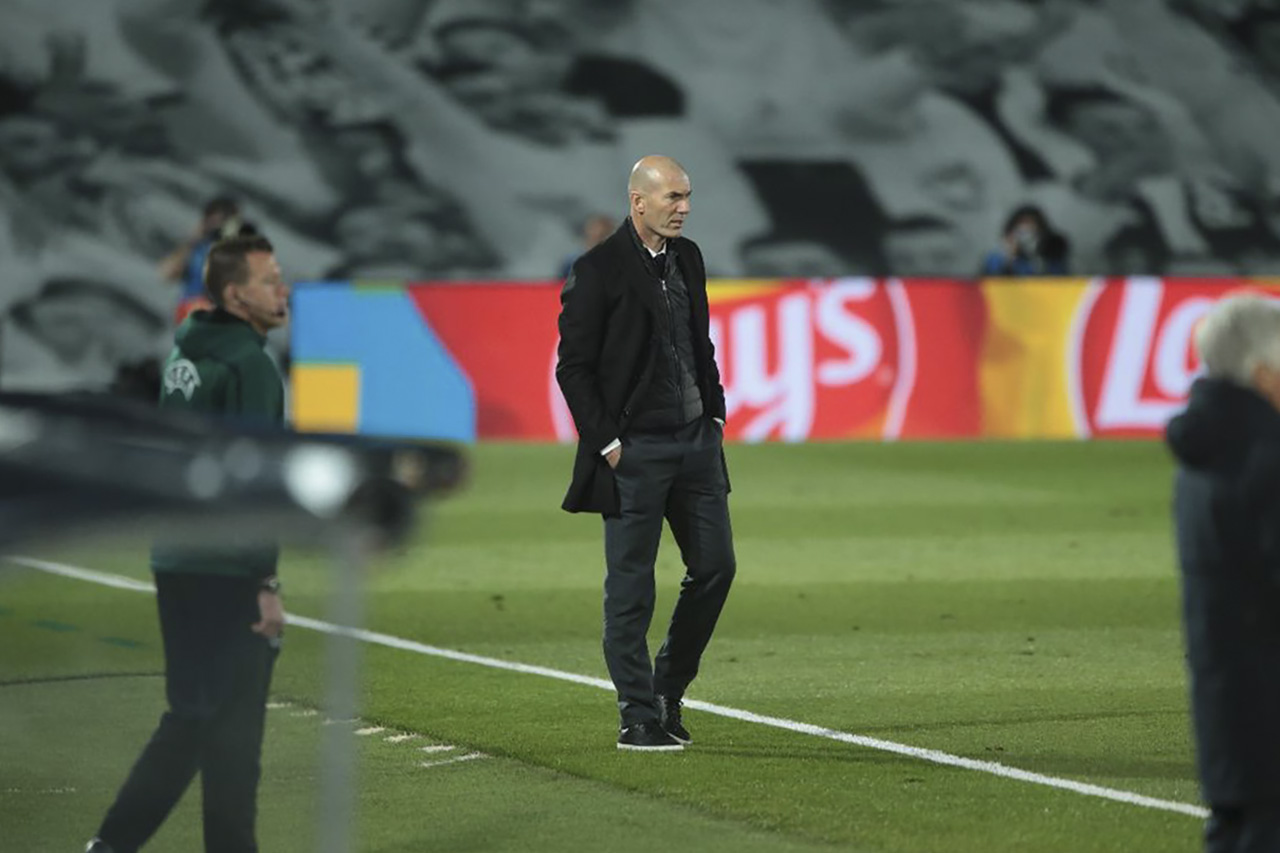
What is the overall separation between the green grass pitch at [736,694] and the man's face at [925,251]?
52.4 ft

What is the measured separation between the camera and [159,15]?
3172 cm

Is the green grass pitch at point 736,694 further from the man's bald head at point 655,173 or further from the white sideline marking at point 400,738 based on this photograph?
the man's bald head at point 655,173

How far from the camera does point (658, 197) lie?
852cm

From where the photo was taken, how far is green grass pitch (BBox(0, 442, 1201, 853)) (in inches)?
183

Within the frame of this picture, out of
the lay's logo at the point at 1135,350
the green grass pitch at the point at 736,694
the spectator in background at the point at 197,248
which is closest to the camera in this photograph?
the green grass pitch at the point at 736,694

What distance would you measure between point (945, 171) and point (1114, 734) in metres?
25.0

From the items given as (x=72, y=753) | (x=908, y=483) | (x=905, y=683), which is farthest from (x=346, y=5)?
(x=72, y=753)

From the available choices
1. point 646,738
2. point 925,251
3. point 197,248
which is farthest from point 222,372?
point 925,251

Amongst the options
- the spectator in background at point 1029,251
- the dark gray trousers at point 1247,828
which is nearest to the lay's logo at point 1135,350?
the spectator in background at point 1029,251

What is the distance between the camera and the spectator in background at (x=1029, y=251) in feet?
74.0

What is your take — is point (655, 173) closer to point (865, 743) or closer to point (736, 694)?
point (865, 743)

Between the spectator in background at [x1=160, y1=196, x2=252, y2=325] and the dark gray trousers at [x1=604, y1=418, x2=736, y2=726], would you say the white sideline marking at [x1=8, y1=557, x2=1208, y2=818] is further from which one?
the spectator in background at [x1=160, y1=196, x2=252, y2=325]

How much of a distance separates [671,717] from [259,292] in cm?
266

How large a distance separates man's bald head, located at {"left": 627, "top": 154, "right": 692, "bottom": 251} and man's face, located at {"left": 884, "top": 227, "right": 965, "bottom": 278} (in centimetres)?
2439
